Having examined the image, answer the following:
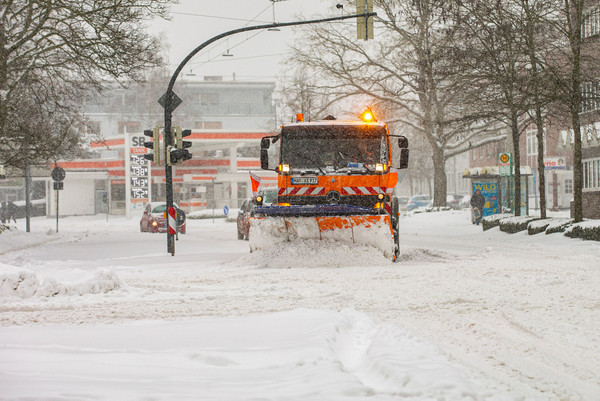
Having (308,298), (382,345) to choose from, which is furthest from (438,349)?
(308,298)

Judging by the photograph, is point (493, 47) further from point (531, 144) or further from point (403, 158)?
point (531, 144)

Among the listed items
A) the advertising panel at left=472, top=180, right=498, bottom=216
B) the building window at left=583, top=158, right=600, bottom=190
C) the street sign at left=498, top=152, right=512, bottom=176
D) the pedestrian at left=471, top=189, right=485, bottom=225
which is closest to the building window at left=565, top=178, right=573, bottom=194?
the building window at left=583, top=158, right=600, bottom=190

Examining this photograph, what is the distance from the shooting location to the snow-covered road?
4.39 meters

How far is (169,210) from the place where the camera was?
18016mm

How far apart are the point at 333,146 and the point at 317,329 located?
788cm

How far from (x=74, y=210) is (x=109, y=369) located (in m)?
60.6

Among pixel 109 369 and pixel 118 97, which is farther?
pixel 118 97

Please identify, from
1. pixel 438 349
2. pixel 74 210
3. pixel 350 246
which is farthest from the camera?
pixel 74 210

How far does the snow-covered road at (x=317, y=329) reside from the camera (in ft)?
14.4

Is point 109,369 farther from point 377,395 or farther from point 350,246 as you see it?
point 350,246

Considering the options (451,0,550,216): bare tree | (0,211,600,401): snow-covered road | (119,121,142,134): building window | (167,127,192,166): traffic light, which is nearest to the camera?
(0,211,600,401): snow-covered road

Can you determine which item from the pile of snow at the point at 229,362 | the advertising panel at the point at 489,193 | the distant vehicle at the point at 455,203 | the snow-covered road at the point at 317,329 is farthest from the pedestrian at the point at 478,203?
the pile of snow at the point at 229,362

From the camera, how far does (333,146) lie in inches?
542

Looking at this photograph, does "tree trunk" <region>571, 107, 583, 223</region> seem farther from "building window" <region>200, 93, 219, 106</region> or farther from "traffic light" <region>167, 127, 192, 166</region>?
"building window" <region>200, 93, 219, 106</region>
